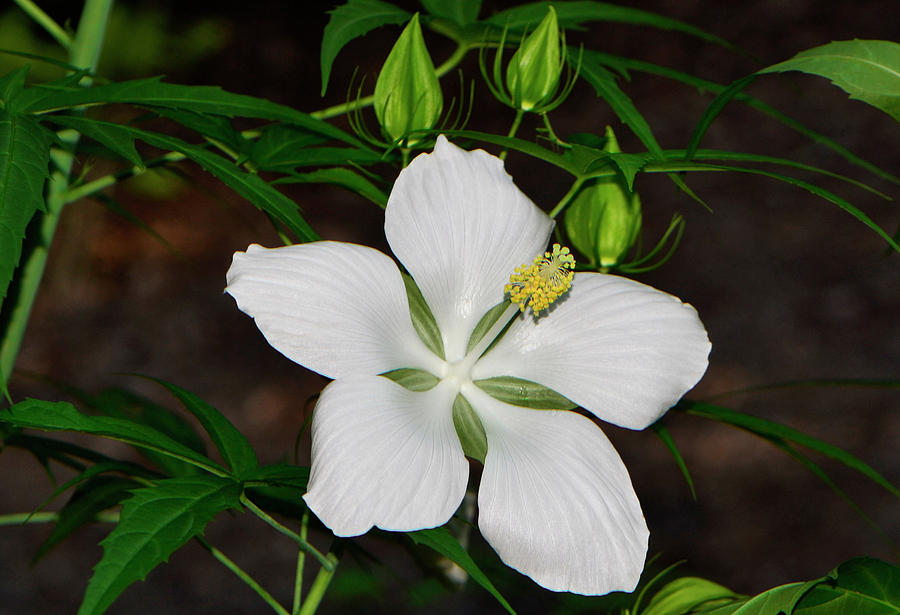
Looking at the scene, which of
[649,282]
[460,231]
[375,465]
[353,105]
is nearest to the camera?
[375,465]

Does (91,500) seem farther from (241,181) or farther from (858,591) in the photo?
(858,591)

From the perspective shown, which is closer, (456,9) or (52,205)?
(52,205)

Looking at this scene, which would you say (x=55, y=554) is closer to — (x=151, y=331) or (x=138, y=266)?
(x=151, y=331)

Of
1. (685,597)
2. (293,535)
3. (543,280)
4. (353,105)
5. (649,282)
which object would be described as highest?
(353,105)

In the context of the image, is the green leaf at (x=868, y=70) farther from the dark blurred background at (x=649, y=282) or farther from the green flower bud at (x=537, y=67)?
the dark blurred background at (x=649, y=282)

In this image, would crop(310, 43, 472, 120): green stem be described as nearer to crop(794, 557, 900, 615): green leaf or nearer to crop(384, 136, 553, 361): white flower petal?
crop(384, 136, 553, 361): white flower petal

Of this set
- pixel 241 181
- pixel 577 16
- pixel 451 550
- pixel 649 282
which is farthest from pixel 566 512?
pixel 649 282
